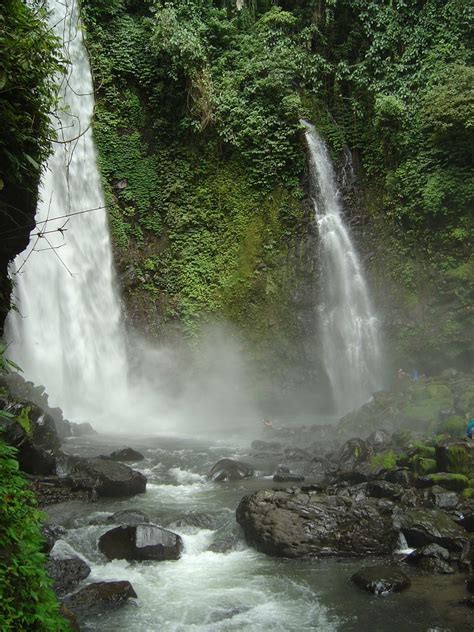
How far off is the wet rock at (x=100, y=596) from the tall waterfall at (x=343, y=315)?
12055mm

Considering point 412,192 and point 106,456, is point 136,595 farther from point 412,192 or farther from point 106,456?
point 412,192

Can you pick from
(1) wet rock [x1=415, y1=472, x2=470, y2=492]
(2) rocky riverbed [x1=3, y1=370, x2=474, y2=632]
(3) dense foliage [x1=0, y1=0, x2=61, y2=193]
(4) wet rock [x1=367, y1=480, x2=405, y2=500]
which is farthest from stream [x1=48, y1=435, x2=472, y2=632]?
(3) dense foliage [x1=0, y1=0, x2=61, y2=193]

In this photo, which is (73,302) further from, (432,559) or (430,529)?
(432,559)

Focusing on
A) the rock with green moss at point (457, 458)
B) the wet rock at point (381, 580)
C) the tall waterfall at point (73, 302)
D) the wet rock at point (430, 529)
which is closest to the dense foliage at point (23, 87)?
the wet rock at point (381, 580)

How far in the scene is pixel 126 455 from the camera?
37.7 ft

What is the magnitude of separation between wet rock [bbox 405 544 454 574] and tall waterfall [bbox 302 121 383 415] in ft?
32.9

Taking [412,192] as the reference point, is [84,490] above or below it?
below

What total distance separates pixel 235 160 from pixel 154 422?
31.0 ft

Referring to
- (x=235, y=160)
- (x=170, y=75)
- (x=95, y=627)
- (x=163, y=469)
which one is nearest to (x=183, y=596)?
(x=95, y=627)

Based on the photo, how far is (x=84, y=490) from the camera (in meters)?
9.30

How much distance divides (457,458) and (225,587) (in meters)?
5.02

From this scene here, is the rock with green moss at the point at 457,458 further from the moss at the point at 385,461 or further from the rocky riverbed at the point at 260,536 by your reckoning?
the moss at the point at 385,461

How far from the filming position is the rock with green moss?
9344 millimetres

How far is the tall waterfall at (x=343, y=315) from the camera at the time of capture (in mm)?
17344
